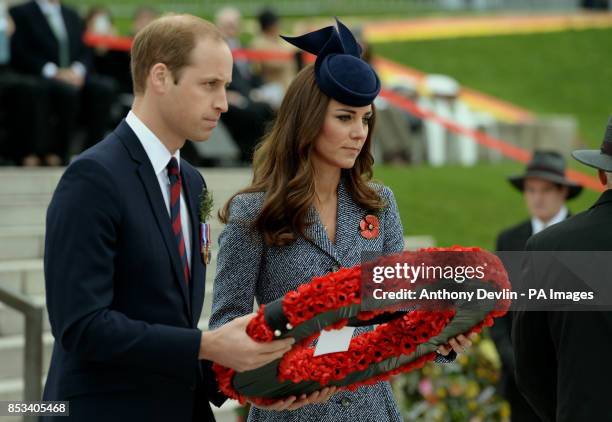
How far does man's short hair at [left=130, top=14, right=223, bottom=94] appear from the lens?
325 cm

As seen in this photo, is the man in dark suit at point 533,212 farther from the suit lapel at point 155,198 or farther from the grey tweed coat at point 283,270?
the suit lapel at point 155,198

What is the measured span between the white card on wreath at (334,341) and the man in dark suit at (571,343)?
2.18 ft

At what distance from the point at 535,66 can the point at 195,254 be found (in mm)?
26361

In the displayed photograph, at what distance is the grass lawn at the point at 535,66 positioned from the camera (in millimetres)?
25297

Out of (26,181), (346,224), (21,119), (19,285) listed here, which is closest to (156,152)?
(346,224)

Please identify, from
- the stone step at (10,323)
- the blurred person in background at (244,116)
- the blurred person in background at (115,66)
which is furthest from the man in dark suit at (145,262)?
the blurred person in background at (115,66)

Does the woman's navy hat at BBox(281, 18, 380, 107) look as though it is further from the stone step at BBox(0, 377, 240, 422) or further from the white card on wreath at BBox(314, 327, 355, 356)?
the stone step at BBox(0, 377, 240, 422)

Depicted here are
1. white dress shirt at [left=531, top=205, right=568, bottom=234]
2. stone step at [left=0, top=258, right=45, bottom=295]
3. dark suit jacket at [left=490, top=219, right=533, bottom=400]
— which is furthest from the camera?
stone step at [left=0, top=258, right=45, bottom=295]

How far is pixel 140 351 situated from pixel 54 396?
0.35 m

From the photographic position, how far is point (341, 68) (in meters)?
3.82

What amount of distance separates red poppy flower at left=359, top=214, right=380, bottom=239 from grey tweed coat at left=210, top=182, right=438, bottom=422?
0.05 feet

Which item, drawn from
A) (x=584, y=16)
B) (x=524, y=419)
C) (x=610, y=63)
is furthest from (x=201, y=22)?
(x=584, y=16)

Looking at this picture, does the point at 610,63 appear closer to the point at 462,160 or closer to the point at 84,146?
the point at 462,160

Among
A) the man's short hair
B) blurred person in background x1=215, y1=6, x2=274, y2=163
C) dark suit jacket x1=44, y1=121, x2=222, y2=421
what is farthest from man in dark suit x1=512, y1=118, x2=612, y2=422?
blurred person in background x1=215, y1=6, x2=274, y2=163
